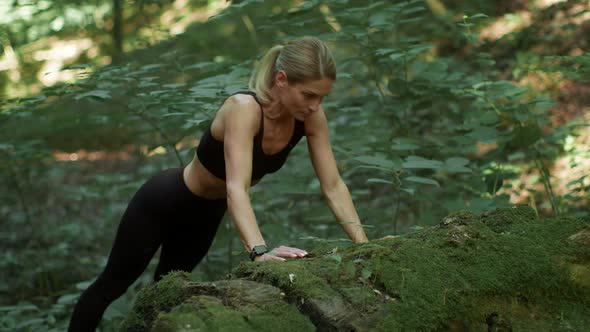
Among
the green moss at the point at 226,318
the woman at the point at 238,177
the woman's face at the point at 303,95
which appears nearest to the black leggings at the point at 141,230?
the woman at the point at 238,177

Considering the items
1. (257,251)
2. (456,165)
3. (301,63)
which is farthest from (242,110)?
(456,165)

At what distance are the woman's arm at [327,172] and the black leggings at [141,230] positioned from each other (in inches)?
26.1

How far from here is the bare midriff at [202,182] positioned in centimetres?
317

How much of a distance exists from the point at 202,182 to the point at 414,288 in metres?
1.61

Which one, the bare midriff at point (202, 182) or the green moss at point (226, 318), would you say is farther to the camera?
the bare midriff at point (202, 182)

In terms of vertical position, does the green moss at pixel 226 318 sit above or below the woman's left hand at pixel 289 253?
above

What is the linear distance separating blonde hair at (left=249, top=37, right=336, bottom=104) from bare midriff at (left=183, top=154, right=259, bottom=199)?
572 millimetres

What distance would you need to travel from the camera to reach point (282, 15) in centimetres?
439

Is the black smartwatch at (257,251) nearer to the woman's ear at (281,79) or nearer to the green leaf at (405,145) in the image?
the woman's ear at (281,79)

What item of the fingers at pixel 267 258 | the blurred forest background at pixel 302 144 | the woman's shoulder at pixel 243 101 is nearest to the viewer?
the fingers at pixel 267 258

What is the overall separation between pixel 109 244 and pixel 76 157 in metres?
4.78

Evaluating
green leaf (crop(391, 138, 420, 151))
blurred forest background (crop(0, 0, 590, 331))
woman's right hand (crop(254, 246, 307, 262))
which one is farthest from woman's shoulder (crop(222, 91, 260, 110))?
green leaf (crop(391, 138, 420, 151))

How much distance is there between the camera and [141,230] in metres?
3.27

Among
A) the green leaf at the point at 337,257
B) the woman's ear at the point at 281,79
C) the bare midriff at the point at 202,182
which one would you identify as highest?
the woman's ear at the point at 281,79
